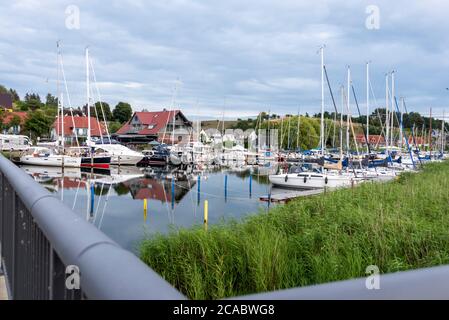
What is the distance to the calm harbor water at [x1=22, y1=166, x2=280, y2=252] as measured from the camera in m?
20.3

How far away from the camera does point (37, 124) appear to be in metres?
84.7

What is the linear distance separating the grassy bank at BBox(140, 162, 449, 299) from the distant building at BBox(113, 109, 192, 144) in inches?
3209

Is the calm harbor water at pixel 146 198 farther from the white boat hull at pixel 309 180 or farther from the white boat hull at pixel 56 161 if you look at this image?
the white boat hull at pixel 56 161

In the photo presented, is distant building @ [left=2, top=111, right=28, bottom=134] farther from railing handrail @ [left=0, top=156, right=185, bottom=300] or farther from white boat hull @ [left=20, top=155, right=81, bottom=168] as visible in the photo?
railing handrail @ [left=0, top=156, right=185, bottom=300]

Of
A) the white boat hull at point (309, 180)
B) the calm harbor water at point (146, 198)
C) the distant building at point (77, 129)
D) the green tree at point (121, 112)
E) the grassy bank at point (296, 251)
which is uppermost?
the green tree at point (121, 112)

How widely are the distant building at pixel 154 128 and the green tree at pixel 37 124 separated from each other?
13838 mm

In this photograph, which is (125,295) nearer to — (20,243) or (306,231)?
(20,243)

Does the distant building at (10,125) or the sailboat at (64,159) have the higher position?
the distant building at (10,125)

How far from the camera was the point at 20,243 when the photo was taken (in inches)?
140

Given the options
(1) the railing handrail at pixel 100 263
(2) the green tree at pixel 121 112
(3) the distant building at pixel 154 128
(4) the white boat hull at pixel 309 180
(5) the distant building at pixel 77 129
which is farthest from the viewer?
(2) the green tree at pixel 121 112

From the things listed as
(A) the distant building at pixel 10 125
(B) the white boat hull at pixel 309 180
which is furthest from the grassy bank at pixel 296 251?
(A) the distant building at pixel 10 125

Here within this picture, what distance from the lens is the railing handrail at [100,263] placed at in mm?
1319
